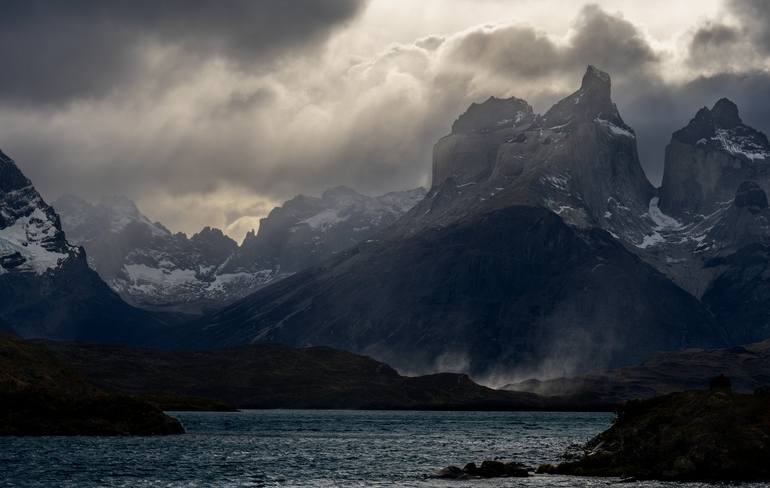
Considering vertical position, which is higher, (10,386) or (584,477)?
(10,386)

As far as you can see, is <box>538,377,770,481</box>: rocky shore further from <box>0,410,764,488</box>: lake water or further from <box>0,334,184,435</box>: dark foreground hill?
<box>0,334,184,435</box>: dark foreground hill

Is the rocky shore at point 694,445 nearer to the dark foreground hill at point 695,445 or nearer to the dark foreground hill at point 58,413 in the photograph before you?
the dark foreground hill at point 695,445

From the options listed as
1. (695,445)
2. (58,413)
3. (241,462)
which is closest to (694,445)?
(695,445)

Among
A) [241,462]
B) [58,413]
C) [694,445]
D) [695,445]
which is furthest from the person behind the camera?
[58,413]

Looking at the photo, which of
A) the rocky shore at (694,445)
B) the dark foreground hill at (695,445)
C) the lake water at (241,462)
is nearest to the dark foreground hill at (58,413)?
the lake water at (241,462)

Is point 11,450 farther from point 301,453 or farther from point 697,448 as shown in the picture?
point 697,448

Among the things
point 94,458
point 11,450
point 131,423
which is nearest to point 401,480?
point 94,458

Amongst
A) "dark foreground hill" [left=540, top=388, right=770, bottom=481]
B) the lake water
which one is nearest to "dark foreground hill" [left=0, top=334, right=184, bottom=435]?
the lake water

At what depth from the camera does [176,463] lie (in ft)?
449

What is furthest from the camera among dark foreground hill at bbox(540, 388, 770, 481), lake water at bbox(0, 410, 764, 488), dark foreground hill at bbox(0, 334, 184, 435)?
dark foreground hill at bbox(0, 334, 184, 435)

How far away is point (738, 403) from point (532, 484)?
2432cm

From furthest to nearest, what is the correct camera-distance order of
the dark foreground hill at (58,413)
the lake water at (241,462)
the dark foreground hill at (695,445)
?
the dark foreground hill at (58,413) → the lake water at (241,462) → the dark foreground hill at (695,445)

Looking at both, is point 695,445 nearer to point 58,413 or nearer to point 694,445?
point 694,445

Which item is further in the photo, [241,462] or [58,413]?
[58,413]
